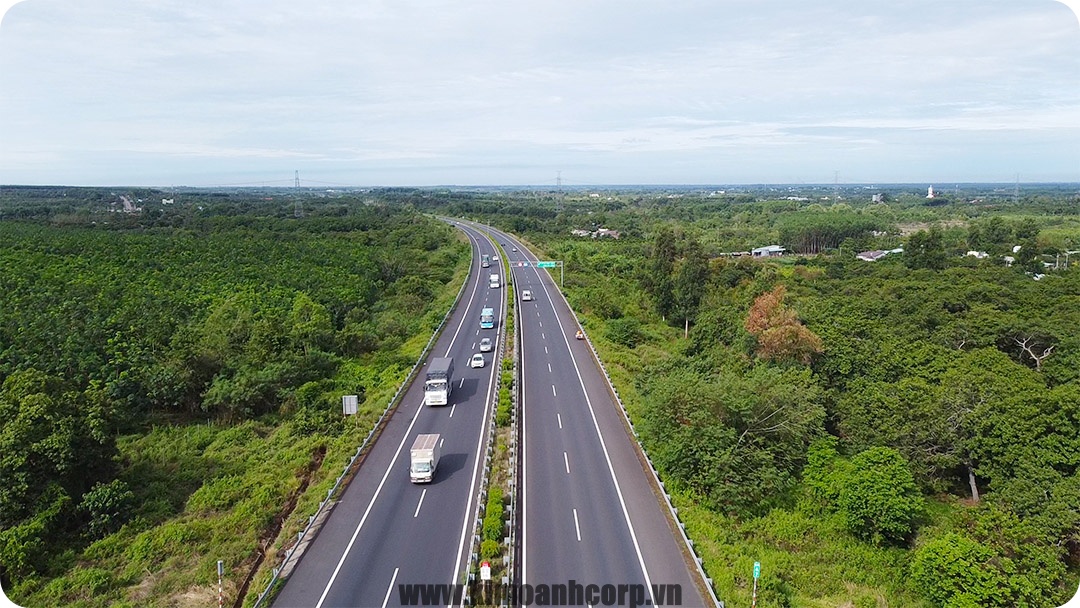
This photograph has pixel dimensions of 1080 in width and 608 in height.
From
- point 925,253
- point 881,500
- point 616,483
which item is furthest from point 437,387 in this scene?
point 925,253

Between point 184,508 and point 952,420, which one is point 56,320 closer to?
point 184,508

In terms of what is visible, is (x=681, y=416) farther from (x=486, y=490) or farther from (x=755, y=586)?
(x=755, y=586)

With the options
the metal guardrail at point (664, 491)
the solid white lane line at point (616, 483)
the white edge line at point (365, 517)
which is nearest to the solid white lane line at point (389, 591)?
the white edge line at point (365, 517)

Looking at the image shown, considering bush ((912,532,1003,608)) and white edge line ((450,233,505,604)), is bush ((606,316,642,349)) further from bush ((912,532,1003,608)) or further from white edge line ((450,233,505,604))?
bush ((912,532,1003,608))

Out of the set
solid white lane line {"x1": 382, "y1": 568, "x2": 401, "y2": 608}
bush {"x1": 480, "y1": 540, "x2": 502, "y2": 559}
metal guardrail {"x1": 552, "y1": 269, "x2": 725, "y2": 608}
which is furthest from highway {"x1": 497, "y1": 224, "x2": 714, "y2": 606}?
solid white lane line {"x1": 382, "y1": 568, "x2": 401, "y2": 608}

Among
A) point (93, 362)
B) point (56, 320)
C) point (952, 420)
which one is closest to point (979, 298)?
point (952, 420)

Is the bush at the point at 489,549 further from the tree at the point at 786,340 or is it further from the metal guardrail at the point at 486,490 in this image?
the tree at the point at 786,340
